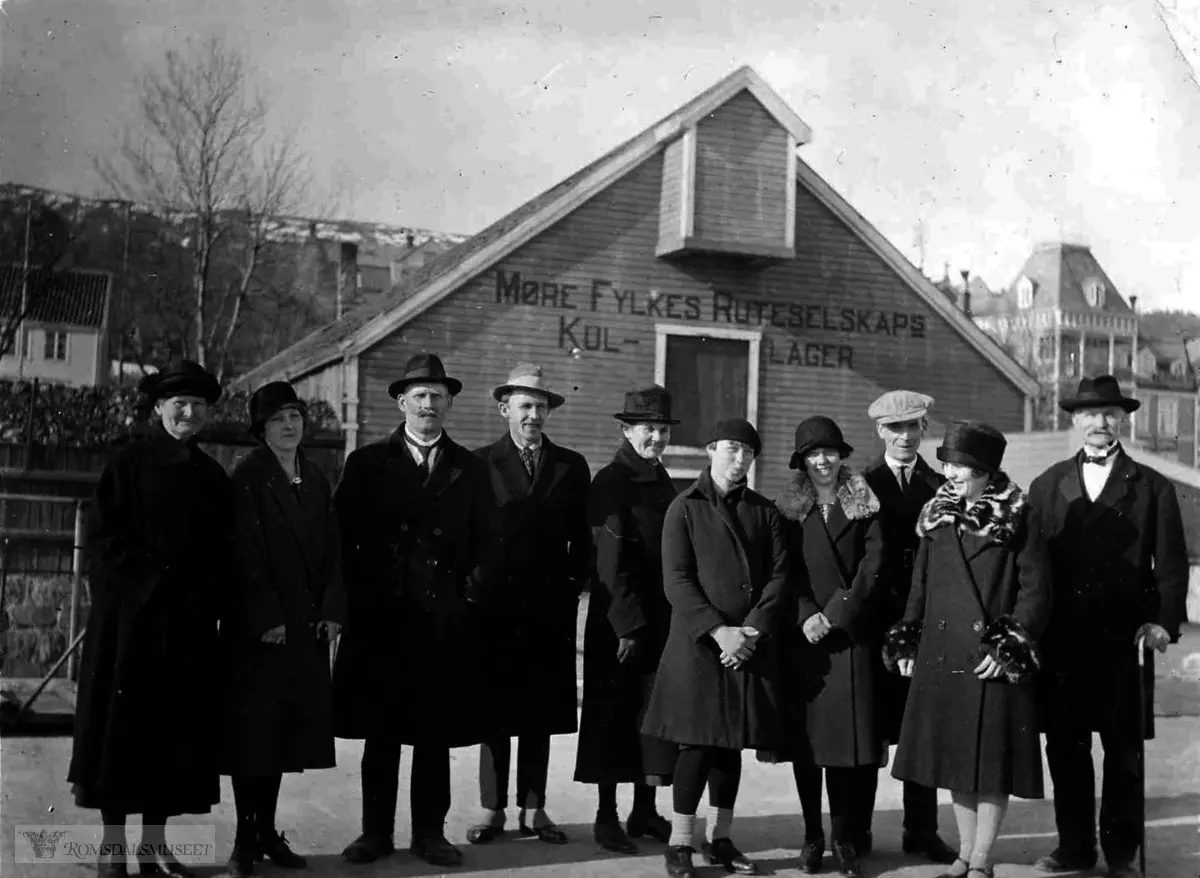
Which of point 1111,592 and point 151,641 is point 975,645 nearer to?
point 1111,592

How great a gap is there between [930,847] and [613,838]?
4.84 ft

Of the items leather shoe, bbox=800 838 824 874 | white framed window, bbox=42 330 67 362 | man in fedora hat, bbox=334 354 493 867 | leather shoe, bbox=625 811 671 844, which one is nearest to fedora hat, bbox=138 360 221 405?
man in fedora hat, bbox=334 354 493 867

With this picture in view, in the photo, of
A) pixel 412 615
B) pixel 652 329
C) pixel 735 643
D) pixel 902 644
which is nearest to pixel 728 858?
pixel 735 643

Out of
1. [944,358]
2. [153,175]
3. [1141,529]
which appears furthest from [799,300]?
[1141,529]

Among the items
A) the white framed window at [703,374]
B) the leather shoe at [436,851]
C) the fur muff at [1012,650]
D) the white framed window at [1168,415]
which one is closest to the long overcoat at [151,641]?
the leather shoe at [436,851]

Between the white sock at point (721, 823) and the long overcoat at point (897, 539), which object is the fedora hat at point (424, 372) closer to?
the long overcoat at point (897, 539)

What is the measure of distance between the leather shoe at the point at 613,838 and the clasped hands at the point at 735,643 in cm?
109

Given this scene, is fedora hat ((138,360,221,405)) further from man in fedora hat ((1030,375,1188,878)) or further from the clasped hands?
man in fedora hat ((1030,375,1188,878))

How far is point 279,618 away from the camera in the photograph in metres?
5.57

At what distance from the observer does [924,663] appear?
223 inches

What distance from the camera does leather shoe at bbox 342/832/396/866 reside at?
5.74 m

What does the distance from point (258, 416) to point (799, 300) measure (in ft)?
52.0

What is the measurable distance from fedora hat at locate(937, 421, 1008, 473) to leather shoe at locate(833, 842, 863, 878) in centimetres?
176

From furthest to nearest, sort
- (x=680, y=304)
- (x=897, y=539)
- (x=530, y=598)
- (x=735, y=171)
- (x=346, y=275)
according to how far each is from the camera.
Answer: (x=346, y=275)
(x=680, y=304)
(x=735, y=171)
(x=530, y=598)
(x=897, y=539)
